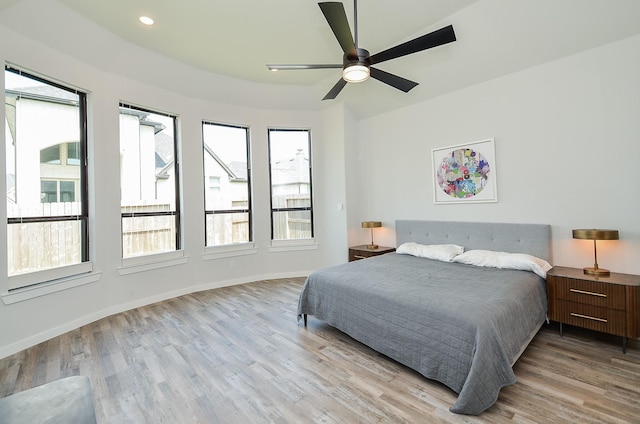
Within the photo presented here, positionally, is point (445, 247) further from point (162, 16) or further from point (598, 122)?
point (162, 16)

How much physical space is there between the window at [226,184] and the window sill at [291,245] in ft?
1.59

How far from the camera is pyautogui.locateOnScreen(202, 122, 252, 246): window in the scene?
482cm

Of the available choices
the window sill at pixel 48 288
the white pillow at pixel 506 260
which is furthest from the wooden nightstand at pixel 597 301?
the window sill at pixel 48 288

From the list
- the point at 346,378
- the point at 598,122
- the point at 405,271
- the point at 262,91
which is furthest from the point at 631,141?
the point at 262,91

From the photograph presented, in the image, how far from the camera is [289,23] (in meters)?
3.20

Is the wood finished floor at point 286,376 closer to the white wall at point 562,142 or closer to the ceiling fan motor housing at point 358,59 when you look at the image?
the white wall at point 562,142

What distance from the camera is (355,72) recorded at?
8.55 feet

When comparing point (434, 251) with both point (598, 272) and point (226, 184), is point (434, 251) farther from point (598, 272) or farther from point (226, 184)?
point (226, 184)

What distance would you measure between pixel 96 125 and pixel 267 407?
3.70 metres

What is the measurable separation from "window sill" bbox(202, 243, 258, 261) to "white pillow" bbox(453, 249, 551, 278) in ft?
10.7

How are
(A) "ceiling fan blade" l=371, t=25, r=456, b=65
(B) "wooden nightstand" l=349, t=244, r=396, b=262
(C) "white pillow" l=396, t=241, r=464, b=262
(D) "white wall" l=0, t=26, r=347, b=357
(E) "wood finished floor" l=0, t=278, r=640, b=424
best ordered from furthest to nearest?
(B) "wooden nightstand" l=349, t=244, r=396, b=262, (C) "white pillow" l=396, t=241, r=464, b=262, (D) "white wall" l=0, t=26, r=347, b=357, (A) "ceiling fan blade" l=371, t=25, r=456, b=65, (E) "wood finished floor" l=0, t=278, r=640, b=424

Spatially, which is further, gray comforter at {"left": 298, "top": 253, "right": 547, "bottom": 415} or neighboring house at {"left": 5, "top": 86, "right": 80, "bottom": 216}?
neighboring house at {"left": 5, "top": 86, "right": 80, "bottom": 216}

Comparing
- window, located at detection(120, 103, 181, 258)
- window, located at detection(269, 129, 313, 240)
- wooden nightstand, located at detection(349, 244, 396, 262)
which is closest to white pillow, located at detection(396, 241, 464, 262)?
wooden nightstand, located at detection(349, 244, 396, 262)

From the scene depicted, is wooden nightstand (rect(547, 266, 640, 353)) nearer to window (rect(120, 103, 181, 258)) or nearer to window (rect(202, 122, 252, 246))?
window (rect(202, 122, 252, 246))
